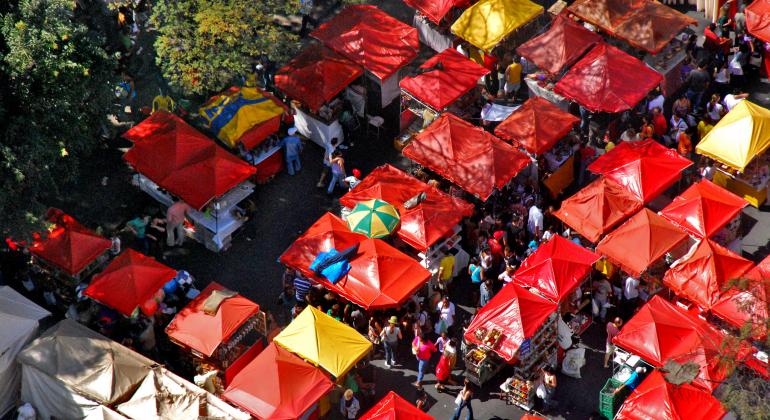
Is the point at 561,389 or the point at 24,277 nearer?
the point at 561,389

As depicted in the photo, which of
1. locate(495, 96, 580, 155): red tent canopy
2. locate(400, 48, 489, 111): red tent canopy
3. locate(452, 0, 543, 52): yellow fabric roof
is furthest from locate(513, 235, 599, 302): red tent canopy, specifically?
locate(452, 0, 543, 52): yellow fabric roof

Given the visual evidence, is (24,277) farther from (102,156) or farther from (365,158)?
(365,158)

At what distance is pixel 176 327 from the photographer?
27.2 m

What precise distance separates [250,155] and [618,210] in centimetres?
1033

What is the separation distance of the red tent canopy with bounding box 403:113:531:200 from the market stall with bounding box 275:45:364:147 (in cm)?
290

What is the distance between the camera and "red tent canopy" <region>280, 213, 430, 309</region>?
90.5ft

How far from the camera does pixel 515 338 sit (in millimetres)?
26359

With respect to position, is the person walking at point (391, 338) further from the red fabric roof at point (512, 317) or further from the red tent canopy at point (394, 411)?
the red tent canopy at point (394, 411)

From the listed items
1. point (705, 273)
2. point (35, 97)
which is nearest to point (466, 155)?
point (705, 273)

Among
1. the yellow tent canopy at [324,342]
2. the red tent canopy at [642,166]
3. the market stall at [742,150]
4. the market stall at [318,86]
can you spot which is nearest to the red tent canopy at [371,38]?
the market stall at [318,86]

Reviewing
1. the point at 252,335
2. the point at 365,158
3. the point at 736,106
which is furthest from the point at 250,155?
the point at 736,106

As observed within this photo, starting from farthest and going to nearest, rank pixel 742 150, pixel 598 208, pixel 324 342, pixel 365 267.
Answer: pixel 742 150
pixel 598 208
pixel 365 267
pixel 324 342

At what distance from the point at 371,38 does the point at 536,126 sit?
240 inches

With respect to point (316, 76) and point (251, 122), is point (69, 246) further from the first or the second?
point (316, 76)
